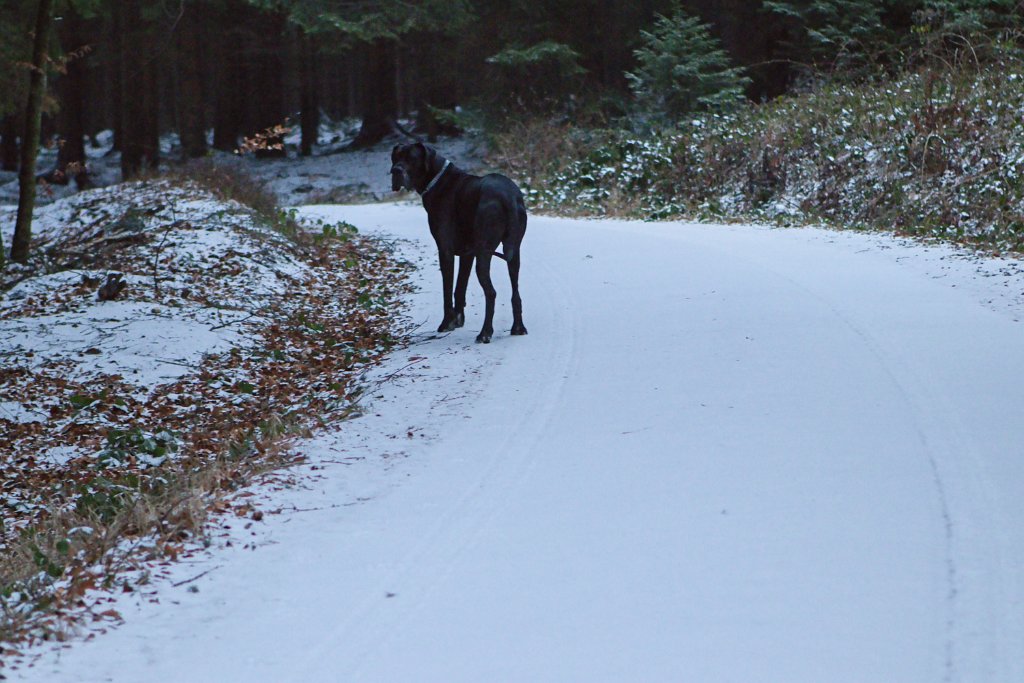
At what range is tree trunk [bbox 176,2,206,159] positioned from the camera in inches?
1270

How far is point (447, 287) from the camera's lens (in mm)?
10070

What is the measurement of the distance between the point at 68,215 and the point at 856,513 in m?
16.6

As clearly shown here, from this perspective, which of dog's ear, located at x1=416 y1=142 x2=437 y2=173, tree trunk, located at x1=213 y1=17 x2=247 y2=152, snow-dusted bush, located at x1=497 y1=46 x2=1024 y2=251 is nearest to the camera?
dog's ear, located at x1=416 y1=142 x2=437 y2=173

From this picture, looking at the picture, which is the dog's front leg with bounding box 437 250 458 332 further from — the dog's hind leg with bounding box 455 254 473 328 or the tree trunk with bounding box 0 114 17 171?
the tree trunk with bounding box 0 114 17 171

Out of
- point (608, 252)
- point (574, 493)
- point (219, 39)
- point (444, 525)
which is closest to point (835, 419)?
point (574, 493)

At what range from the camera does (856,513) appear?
5125 mm

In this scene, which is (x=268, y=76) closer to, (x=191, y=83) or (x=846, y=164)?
(x=191, y=83)

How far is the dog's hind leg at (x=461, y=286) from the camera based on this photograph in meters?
10.0

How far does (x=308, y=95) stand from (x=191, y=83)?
6124 mm

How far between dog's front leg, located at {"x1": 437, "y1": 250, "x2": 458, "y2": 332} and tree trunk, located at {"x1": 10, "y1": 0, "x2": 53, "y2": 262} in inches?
243

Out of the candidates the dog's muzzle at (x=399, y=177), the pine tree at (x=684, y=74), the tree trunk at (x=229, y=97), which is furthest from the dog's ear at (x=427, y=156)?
the tree trunk at (x=229, y=97)

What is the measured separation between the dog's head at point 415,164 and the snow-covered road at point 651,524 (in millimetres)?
1526

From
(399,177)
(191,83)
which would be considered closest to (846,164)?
(399,177)

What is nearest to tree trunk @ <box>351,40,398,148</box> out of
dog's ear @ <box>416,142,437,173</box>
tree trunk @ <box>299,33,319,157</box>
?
tree trunk @ <box>299,33,319,157</box>
